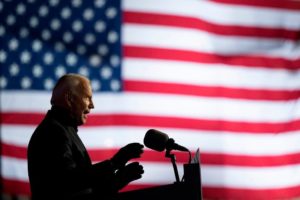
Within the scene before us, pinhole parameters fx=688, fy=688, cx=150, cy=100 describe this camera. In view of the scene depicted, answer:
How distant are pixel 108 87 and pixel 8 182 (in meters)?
1.00

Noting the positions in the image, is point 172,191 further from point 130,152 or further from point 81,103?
point 81,103

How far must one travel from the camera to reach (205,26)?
17.5 ft

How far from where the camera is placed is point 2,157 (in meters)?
5.00

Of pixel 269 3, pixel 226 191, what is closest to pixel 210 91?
pixel 226 191

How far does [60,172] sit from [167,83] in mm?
2673

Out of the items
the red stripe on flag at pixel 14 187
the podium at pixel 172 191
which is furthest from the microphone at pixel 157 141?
the red stripe on flag at pixel 14 187

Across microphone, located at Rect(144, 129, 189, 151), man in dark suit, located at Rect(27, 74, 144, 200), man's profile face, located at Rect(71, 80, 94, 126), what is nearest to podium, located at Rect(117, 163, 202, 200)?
man in dark suit, located at Rect(27, 74, 144, 200)

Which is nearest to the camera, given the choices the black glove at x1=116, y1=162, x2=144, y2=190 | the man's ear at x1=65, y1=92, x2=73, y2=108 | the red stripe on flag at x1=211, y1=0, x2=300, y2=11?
the black glove at x1=116, y1=162, x2=144, y2=190

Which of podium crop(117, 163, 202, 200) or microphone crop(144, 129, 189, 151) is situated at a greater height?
microphone crop(144, 129, 189, 151)

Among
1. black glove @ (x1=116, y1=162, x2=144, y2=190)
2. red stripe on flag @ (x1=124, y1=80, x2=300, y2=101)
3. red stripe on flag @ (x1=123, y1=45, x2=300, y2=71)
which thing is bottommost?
red stripe on flag @ (x1=124, y1=80, x2=300, y2=101)

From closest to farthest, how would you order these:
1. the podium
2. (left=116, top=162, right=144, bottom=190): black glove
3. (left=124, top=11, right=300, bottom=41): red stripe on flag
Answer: the podium < (left=116, top=162, right=144, bottom=190): black glove < (left=124, top=11, right=300, bottom=41): red stripe on flag

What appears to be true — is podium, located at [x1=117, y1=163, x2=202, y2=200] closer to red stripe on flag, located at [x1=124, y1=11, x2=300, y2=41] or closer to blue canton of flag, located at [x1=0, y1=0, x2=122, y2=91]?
blue canton of flag, located at [x1=0, y1=0, x2=122, y2=91]

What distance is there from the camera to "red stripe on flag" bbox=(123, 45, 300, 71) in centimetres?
517

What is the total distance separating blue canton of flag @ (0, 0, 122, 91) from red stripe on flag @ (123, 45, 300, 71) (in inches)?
6.3
